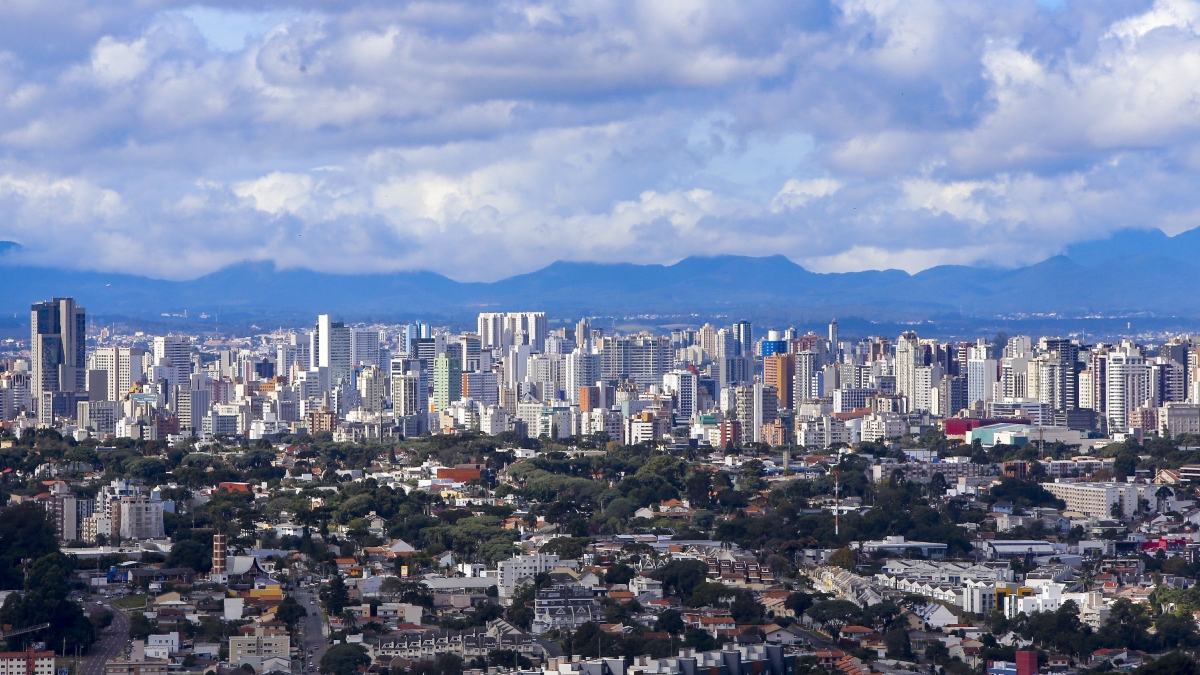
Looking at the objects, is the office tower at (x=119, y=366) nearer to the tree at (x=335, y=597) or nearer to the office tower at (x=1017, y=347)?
the office tower at (x=1017, y=347)

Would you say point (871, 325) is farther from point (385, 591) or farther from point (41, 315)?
point (385, 591)

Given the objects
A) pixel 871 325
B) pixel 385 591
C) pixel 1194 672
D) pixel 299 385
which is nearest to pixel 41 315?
pixel 299 385

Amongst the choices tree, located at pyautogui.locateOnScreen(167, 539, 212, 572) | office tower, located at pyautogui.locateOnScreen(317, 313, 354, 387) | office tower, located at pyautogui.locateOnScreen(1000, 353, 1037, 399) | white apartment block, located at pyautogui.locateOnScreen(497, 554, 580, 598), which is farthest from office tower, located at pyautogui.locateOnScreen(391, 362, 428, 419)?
white apartment block, located at pyautogui.locateOnScreen(497, 554, 580, 598)

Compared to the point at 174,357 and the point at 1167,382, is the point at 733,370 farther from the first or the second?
the point at 1167,382

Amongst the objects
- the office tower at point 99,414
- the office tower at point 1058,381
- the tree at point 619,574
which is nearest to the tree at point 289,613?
the tree at point 619,574

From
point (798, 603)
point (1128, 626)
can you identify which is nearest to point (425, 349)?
point (798, 603)

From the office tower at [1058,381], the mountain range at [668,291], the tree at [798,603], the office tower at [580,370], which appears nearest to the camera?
the tree at [798,603]

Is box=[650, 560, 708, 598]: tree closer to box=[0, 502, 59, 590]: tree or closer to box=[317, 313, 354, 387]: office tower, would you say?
box=[0, 502, 59, 590]: tree
